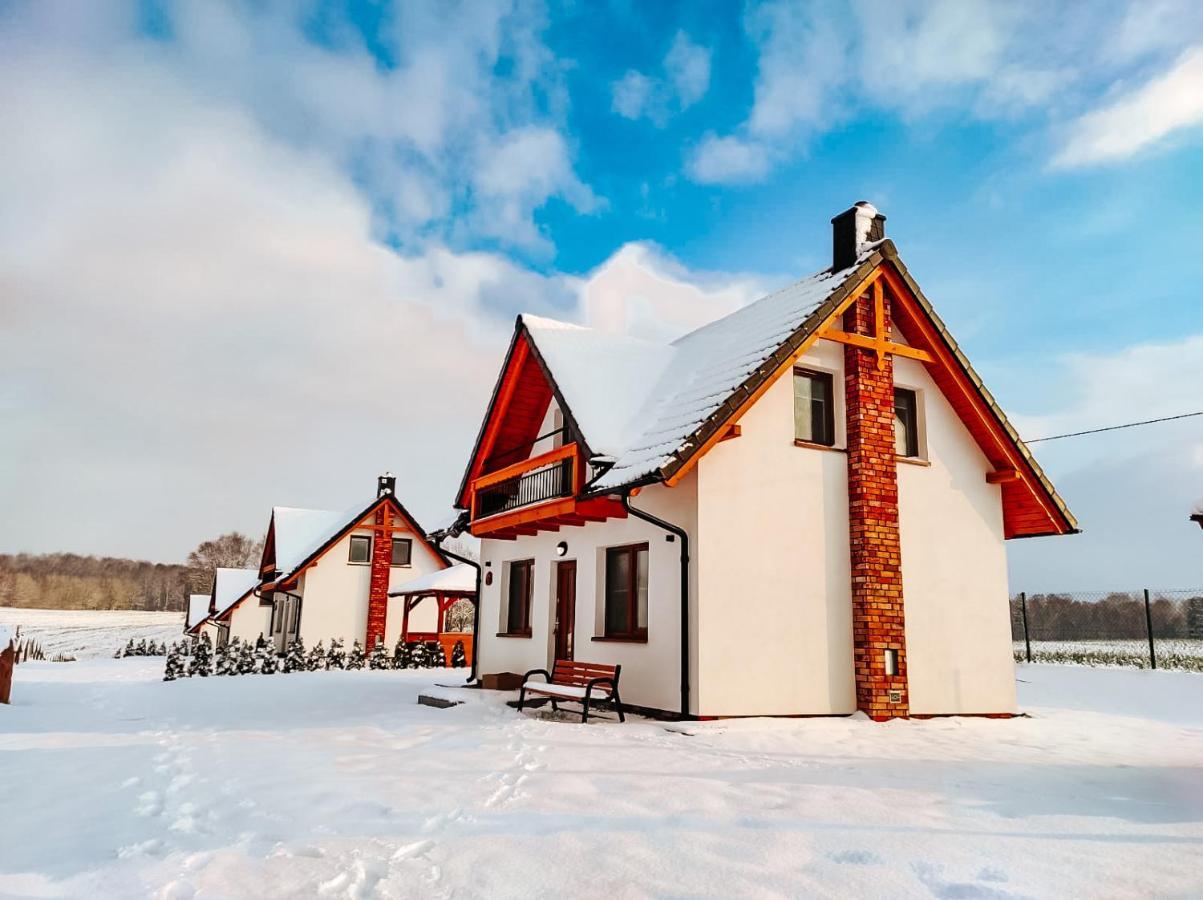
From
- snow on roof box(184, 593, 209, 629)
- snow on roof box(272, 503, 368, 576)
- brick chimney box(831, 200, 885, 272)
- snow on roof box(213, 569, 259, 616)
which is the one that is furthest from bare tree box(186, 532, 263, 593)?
brick chimney box(831, 200, 885, 272)

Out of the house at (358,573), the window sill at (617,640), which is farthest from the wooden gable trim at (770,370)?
the house at (358,573)

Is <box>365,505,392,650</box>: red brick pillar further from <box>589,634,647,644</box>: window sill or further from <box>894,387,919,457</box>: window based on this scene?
<box>894,387,919,457</box>: window

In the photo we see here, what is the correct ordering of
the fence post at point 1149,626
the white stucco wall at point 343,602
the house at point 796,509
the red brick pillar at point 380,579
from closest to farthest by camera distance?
the house at point 796,509 < the fence post at point 1149,626 < the white stucco wall at point 343,602 < the red brick pillar at point 380,579

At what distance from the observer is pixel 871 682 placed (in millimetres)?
11125

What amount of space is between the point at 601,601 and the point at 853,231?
22.5ft

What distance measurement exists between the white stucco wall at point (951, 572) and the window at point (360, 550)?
20.2 m

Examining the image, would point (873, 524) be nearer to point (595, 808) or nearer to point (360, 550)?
point (595, 808)

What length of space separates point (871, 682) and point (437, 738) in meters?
5.72

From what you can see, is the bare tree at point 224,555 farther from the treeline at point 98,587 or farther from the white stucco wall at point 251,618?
the white stucco wall at point 251,618

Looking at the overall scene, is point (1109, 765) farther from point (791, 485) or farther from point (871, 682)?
point (791, 485)

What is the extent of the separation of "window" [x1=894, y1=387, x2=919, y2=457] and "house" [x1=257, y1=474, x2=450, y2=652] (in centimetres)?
1782

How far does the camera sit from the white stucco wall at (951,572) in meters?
12.0

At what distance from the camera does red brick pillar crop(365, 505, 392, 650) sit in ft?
89.9

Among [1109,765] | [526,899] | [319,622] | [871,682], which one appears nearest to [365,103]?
[526,899]
